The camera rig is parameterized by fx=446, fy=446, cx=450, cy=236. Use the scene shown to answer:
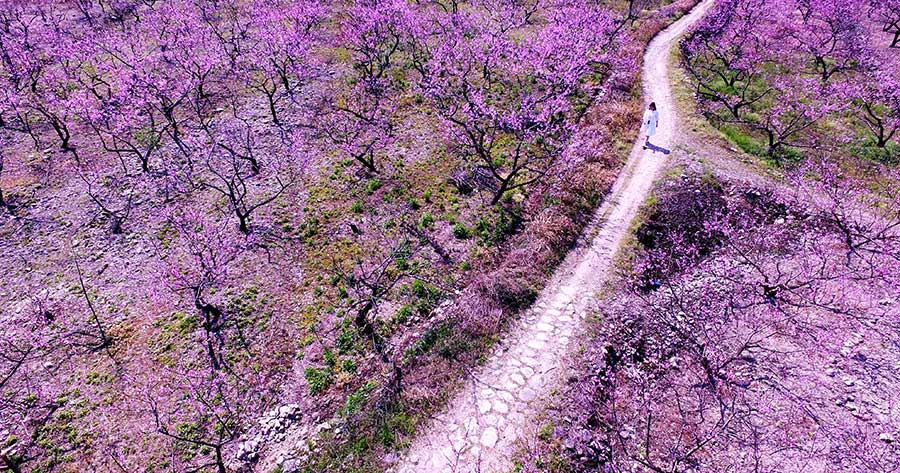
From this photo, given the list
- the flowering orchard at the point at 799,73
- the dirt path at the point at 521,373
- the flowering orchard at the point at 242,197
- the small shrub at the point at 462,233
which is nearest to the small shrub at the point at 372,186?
the flowering orchard at the point at 242,197

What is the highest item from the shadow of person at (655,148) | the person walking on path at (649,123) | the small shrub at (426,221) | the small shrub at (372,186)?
the small shrub at (372,186)

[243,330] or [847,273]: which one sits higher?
[243,330]

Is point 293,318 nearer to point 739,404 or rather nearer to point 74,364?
point 74,364

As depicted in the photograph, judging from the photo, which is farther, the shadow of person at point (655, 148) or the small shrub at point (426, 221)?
the shadow of person at point (655, 148)

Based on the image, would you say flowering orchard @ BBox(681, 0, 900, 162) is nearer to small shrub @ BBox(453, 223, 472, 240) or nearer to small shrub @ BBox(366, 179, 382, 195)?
small shrub @ BBox(453, 223, 472, 240)

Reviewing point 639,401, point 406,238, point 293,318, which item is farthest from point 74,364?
point 639,401

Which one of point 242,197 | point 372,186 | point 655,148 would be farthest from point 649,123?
point 242,197

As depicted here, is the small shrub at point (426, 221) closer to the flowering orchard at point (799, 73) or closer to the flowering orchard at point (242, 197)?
the flowering orchard at point (242, 197)
